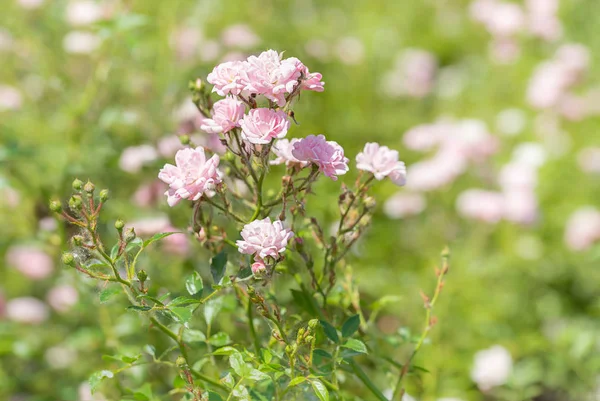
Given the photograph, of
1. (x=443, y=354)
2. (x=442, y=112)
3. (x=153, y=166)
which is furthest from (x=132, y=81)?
(x=442, y=112)

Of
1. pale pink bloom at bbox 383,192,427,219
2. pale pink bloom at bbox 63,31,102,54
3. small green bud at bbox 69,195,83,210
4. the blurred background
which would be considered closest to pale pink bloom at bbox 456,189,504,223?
the blurred background

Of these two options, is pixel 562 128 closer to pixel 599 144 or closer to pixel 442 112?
pixel 599 144

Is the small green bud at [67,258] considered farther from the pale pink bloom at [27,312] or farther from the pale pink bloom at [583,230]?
the pale pink bloom at [583,230]

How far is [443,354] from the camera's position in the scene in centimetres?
250

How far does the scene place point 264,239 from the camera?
1.11 meters

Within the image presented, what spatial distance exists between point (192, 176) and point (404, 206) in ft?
7.15

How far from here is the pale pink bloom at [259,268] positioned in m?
1.12

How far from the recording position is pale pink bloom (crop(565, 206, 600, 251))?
3.18 m

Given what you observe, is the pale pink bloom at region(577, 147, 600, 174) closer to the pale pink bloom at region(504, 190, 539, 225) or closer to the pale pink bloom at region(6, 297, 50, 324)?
the pale pink bloom at region(504, 190, 539, 225)

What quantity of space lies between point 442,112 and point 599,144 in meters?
0.96

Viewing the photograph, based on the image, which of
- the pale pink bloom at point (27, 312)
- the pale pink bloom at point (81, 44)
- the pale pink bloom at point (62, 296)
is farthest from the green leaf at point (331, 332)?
the pale pink bloom at point (81, 44)

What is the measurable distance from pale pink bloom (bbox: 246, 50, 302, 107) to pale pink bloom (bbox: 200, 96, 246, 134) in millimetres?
40

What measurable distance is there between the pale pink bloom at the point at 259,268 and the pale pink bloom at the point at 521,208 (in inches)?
86.2

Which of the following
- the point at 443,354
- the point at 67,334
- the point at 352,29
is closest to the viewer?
the point at 443,354
